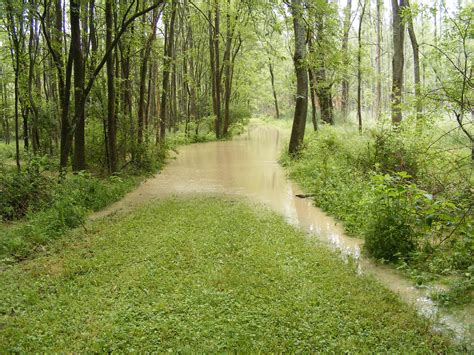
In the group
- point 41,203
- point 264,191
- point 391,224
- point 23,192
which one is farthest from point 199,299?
point 264,191

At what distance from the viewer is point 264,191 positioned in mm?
11781

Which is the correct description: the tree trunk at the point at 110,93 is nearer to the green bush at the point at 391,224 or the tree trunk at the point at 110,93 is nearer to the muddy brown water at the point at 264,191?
the muddy brown water at the point at 264,191

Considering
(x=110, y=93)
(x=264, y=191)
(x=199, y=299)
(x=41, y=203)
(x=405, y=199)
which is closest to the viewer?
(x=199, y=299)

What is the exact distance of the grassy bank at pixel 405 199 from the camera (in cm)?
519

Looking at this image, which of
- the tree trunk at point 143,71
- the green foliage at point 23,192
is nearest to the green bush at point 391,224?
the green foliage at point 23,192

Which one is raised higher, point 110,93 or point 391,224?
point 110,93

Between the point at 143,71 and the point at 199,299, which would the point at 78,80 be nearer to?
the point at 143,71

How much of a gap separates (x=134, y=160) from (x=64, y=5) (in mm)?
6162

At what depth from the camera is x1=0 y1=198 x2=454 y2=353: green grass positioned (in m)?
4.16

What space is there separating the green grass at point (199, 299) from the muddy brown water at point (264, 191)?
1.31 feet

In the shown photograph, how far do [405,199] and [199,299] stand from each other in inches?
147

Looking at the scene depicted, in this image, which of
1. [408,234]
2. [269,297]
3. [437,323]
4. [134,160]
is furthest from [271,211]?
[134,160]

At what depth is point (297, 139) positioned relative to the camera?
1605 cm

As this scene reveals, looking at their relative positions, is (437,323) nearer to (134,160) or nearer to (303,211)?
(303,211)
